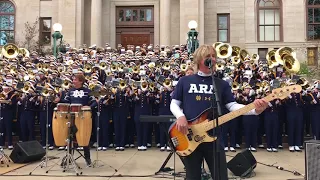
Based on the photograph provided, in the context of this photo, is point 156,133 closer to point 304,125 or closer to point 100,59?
point 100,59

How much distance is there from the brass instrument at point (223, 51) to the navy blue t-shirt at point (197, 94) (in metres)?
8.88

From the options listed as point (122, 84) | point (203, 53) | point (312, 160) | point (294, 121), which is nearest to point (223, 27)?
point (294, 121)

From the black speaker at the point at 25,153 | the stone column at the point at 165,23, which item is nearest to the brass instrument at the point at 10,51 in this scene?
the black speaker at the point at 25,153

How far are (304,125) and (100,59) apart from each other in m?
7.93

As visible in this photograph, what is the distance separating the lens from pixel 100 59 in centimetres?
1419

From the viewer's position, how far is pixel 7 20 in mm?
28047

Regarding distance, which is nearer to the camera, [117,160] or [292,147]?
[117,160]

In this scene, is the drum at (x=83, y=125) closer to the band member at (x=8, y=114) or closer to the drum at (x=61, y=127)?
the drum at (x=61, y=127)

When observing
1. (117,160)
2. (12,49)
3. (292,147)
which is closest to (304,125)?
(292,147)

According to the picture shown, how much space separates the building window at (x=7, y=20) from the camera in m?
28.0

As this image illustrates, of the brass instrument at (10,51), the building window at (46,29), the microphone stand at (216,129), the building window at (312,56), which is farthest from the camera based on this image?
the building window at (46,29)

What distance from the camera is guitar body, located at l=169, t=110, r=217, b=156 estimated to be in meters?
4.25

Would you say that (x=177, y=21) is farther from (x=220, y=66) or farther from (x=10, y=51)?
(x=220, y=66)

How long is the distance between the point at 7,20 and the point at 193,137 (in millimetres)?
27473
